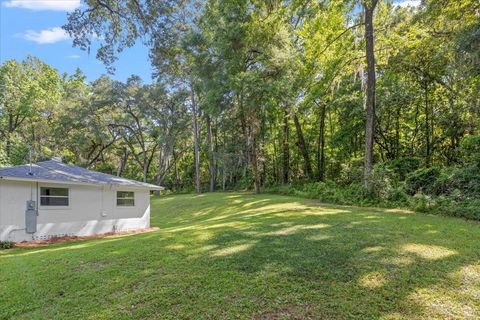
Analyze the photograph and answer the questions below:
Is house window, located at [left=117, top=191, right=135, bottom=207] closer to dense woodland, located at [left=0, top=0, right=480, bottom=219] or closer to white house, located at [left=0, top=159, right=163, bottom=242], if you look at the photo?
white house, located at [left=0, top=159, right=163, bottom=242]

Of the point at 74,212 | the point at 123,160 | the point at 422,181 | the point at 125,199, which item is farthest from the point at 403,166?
the point at 123,160

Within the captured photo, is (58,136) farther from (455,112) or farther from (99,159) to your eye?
(455,112)

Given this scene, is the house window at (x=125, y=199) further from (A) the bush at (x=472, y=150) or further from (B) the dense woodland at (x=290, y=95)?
(A) the bush at (x=472, y=150)

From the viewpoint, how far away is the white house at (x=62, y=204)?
877cm

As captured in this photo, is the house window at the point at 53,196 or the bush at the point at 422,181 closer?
the bush at the point at 422,181

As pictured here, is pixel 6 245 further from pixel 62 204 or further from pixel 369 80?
pixel 369 80

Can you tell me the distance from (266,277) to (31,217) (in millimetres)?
8816

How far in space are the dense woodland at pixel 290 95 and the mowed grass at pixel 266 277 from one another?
163 inches

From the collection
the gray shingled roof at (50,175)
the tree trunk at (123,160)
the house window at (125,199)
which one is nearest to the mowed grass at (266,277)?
the gray shingled roof at (50,175)

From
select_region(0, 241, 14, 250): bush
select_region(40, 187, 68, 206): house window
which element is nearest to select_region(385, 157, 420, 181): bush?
select_region(40, 187, 68, 206): house window

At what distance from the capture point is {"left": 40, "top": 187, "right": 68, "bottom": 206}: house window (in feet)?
31.1

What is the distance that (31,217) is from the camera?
29.7 feet

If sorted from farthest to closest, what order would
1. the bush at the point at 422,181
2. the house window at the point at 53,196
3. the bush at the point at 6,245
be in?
the house window at the point at 53,196 < the bush at the point at 422,181 < the bush at the point at 6,245

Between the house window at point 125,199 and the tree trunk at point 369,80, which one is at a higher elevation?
the tree trunk at point 369,80
